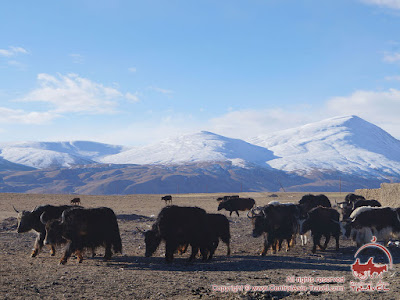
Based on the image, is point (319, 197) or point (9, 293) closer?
point (9, 293)

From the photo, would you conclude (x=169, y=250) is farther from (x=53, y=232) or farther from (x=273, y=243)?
(x=273, y=243)

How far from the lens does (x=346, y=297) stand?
7582mm

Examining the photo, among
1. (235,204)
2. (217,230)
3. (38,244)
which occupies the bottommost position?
(38,244)

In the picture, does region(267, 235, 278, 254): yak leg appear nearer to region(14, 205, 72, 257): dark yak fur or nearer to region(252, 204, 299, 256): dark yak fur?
region(252, 204, 299, 256): dark yak fur

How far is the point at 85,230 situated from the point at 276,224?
6.66 m

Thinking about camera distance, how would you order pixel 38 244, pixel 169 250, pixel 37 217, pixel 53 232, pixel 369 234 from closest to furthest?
pixel 169 250, pixel 53 232, pixel 38 244, pixel 37 217, pixel 369 234

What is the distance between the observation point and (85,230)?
12.0m

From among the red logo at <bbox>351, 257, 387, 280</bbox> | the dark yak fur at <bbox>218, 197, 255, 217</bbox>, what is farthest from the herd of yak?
the dark yak fur at <bbox>218, 197, 255, 217</bbox>

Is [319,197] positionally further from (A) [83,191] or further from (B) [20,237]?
(A) [83,191]

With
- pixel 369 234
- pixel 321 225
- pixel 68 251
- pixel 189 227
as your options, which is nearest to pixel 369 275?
pixel 321 225

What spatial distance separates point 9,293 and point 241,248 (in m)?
9.29

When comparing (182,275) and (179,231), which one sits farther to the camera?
(179,231)

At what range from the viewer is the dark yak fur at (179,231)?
39.9 feet

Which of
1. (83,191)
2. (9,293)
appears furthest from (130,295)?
(83,191)
